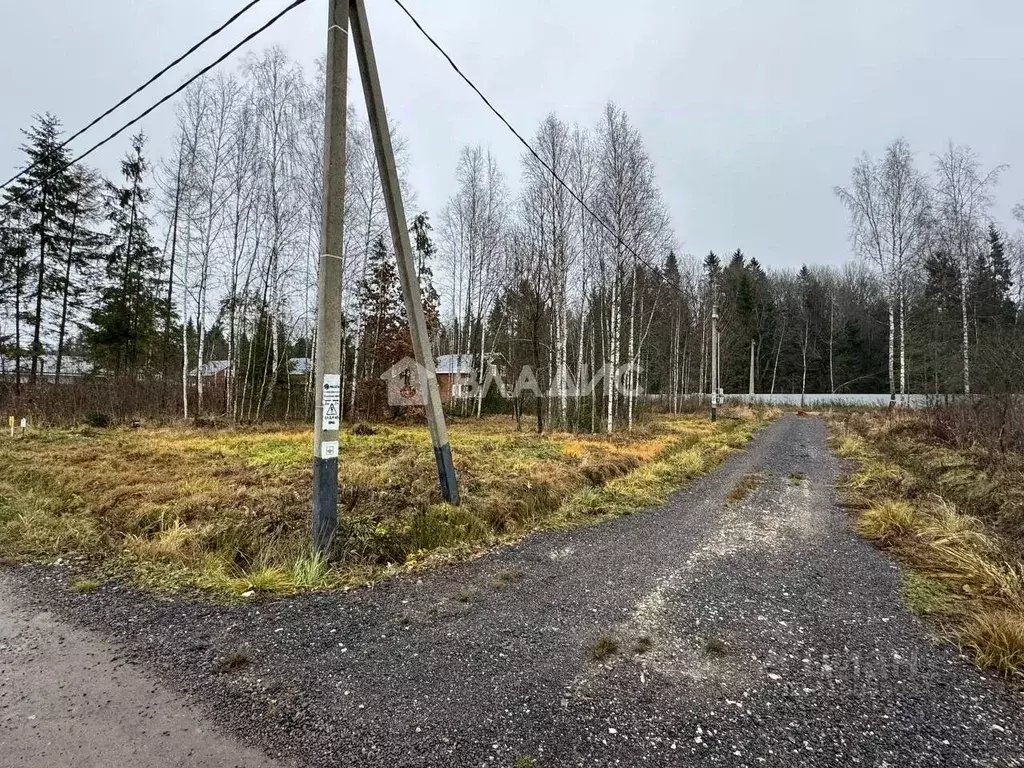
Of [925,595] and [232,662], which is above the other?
[232,662]

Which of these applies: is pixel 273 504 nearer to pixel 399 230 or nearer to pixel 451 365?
pixel 399 230

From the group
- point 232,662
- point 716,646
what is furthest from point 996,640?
point 232,662

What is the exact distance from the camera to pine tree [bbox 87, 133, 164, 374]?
21297 millimetres

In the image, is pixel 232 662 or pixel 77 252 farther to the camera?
pixel 77 252

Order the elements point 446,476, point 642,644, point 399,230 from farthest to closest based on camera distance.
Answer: point 446,476
point 399,230
point 642,644

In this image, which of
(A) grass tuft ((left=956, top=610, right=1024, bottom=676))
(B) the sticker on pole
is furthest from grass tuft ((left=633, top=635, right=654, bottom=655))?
(B) the sticker on pole

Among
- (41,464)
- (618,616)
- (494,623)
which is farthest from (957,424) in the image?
(41,464)

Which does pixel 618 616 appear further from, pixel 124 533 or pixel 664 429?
pixel 664 429

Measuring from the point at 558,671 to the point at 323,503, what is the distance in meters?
2.66

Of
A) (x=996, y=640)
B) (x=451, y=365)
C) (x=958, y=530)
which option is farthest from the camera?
(x=451, y=365)

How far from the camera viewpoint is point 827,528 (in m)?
5.90

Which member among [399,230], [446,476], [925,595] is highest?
[399,230]

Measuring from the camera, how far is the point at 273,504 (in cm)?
563

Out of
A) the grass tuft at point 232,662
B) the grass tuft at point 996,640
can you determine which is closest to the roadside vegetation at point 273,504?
the grass tuft at point 232,662
